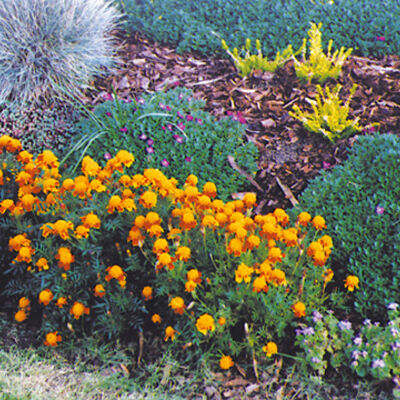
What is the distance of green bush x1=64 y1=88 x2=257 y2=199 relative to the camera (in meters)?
3.90

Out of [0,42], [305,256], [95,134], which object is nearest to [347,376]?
[305,256]

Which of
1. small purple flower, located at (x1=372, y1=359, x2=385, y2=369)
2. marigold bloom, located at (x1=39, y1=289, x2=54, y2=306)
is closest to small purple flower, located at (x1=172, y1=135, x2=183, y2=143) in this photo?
marigold bloom, located at (x1=39, y1=289, x2=54, y2=306)

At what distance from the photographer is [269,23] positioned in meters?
5.52

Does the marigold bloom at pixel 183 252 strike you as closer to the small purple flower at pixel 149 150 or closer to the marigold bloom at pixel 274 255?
the marigold bloom at pixel 274 255

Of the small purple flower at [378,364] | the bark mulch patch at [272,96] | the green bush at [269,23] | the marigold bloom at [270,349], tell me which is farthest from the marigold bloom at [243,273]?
the green bush at [269,23]

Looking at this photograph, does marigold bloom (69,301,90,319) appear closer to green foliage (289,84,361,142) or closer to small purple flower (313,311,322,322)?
small purple flower (313,311,322,322)

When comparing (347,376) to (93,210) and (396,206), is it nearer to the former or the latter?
(396,206)

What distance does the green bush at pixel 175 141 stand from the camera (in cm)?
390

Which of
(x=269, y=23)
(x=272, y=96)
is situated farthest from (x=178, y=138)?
(x=269, y=23)

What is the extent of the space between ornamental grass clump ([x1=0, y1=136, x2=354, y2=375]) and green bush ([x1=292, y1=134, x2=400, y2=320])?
0.25m

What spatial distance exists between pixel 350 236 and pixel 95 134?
207 cm

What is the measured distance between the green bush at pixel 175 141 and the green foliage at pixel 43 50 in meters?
0.83

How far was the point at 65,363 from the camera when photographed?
2879mm

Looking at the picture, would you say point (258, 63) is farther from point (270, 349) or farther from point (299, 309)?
point (270, 349)
